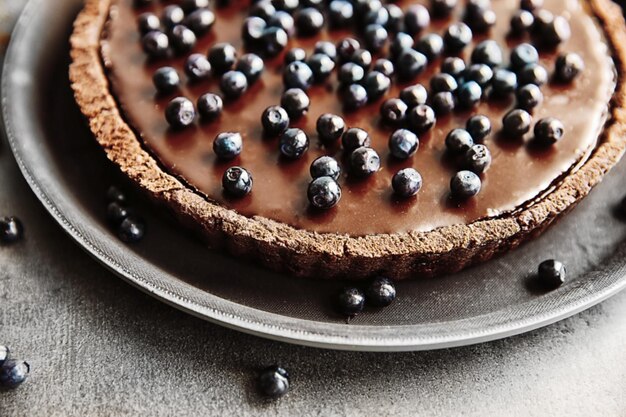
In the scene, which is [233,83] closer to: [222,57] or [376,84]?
[222,57]

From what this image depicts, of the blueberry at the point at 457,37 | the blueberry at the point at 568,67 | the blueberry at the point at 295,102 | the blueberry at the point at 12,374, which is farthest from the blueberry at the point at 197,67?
the blueberry at the point at 568,67

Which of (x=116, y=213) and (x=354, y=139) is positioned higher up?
(x=354, y=139)

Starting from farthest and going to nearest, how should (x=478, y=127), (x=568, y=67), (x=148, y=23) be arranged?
(x=148, y=23) < (x=568, y=67) < (x=478, y=127)

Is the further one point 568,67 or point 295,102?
point 568,67

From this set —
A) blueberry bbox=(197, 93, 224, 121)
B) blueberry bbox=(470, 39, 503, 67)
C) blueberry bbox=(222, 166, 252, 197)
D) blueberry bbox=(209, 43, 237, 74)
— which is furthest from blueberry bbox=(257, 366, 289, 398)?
blueberry bbox=(470, 39, 503, 67)

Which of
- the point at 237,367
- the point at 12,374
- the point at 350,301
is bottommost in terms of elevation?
the point at 12,374

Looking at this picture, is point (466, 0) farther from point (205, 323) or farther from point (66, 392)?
point (66, 392)

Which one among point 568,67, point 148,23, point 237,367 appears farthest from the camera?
point 148,23

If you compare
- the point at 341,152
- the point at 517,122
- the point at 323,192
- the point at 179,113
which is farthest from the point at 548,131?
the point at 179,113
